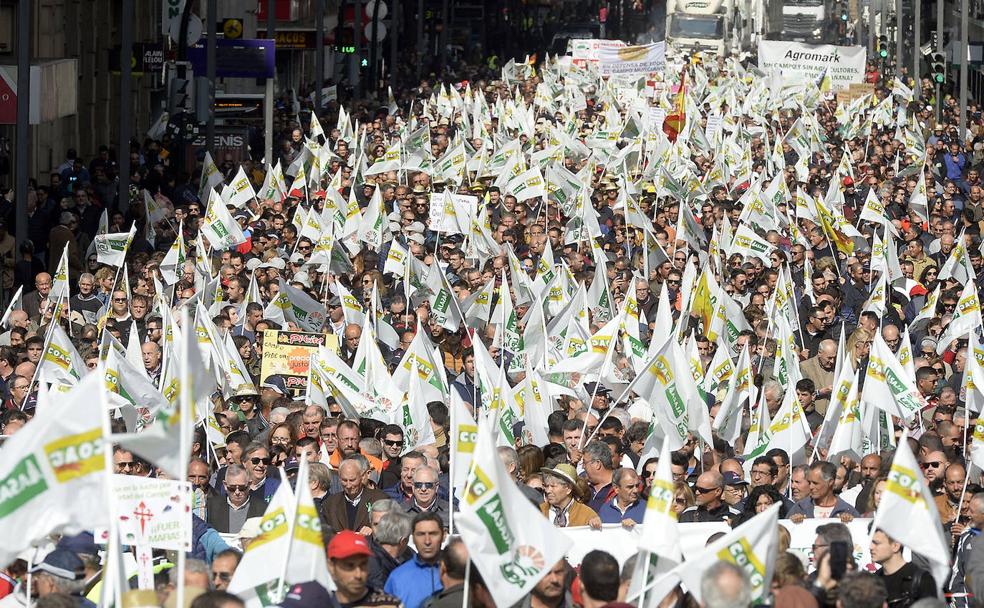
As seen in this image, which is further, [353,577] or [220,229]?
[220,229]

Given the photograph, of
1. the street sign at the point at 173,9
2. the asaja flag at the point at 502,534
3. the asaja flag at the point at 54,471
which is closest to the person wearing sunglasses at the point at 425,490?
the asaja flag at the point at 502,534

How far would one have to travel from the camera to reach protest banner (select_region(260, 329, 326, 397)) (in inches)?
615

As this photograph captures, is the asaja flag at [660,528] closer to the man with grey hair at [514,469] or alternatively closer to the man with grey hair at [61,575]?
the man with grey hair at [61,575]

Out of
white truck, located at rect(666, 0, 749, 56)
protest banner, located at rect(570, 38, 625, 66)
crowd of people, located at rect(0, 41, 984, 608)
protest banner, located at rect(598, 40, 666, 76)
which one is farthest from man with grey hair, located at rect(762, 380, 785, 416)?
white truck, located at rect(666, 0, 749, 56)

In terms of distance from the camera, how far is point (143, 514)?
9.20 meters

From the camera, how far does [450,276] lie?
20.6 m

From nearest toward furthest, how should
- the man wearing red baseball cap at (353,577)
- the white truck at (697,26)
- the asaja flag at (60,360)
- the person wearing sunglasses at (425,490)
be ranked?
1. the man wearing red baseball cap at (353,577)
2. the person wearing sunglasses at (425,490)
3. the asaja flag at (60,360)
4. the white truck at (697,26)

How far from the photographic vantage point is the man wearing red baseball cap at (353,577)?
29.0 feet

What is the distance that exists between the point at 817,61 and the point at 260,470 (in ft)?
131

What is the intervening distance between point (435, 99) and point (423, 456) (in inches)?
1238

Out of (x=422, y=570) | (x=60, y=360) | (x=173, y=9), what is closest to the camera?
(x=422, y=570)

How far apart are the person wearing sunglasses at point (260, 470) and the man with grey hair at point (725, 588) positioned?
4853 mm

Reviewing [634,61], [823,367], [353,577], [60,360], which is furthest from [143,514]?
[634,61]

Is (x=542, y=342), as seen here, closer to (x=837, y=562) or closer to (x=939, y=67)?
(x=837, y=562)
